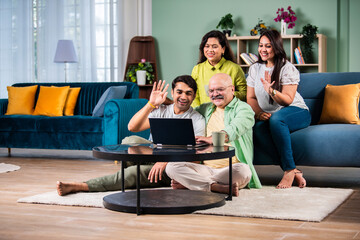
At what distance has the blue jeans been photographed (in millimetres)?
3555

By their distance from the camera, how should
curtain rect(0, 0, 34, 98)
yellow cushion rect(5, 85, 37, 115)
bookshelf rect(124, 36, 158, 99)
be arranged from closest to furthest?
yellow cushion rect(5, 85, 37, 115)
bookshelf rect(124, 36, 158, 99)
curtain rect(0, 0, 34, 98)

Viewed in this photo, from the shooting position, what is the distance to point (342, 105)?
395 centimetres

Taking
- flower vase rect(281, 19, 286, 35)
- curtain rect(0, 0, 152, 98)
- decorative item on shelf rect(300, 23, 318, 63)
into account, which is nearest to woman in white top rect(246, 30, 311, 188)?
decorative item on shelf rect(300, 23, 318, 63)

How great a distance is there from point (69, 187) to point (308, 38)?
456 cm

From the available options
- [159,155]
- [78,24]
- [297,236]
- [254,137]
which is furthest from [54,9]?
[297,236]

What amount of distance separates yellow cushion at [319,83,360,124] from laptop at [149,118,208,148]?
4.49ft

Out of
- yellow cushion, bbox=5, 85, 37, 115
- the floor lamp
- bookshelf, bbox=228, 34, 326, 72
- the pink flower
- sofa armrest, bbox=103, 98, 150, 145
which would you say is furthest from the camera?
the floor lamp

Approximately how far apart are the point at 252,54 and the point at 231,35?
473 millimetres

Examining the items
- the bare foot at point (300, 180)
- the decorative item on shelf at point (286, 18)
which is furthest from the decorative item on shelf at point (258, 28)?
the bare foot at point (300, 180)

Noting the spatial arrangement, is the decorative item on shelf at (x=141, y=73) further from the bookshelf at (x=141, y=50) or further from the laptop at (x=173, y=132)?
the laptop at (x=173, y=132)

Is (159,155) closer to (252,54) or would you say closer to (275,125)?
(275,125)

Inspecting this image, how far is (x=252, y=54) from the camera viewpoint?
23.8 ft

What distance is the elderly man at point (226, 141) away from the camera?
3176mm

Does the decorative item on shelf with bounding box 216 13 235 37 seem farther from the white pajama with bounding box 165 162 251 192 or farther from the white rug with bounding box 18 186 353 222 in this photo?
the white pajama with bounding box 165 162 251 192
